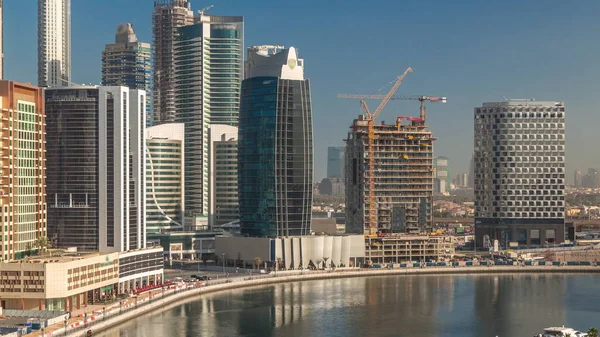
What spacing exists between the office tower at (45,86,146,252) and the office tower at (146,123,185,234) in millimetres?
52311

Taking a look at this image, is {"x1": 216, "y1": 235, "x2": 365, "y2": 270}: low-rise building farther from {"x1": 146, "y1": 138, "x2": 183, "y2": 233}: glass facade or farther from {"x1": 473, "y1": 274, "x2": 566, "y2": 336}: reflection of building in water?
{"x1": 146, "y1": 138, "x2": 183, "y2": 233}: glass facade

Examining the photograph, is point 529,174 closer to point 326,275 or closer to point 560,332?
point 326,275

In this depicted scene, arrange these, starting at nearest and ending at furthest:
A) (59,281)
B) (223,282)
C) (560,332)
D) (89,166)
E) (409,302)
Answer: (560,332)
(59,281)
(89,166)
(409,302)
(223,282)

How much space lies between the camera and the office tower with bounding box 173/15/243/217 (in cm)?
18862

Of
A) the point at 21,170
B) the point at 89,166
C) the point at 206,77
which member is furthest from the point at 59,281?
the point at 206,77

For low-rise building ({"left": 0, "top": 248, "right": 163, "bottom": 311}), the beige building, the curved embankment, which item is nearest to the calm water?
the curved embankment

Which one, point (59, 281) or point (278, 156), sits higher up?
point (278, 156)

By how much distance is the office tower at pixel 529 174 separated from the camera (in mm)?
170875

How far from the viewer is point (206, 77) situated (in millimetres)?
190000

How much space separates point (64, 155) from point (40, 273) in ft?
65.6

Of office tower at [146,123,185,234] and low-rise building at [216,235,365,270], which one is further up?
office tower at [146,123,185,234]

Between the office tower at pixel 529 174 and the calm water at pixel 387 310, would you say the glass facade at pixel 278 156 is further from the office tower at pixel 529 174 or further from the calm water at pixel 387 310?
the office tower at pixel 529 174

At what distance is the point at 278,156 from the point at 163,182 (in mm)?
32879

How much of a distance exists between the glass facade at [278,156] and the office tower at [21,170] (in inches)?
1658
